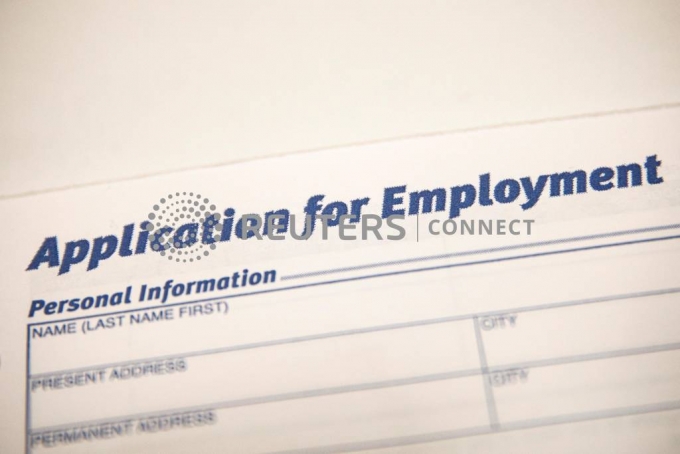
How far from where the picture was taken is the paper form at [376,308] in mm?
442

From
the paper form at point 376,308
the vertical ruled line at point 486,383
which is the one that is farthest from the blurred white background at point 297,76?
the vertical ruled line at point 486,383

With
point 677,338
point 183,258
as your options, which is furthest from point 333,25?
point 677,338

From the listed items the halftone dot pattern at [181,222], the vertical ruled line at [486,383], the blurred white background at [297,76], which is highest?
the blurred white background at [297,76]

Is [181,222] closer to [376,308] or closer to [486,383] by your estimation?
[376,308]

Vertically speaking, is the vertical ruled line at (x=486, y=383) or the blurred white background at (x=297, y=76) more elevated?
the blurred white background at (x=297, y=76)

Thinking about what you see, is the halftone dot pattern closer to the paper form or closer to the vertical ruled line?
the paper form

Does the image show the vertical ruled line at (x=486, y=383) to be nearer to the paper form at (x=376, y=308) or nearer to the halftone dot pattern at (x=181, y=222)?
the paper form at (x=376, y=308)

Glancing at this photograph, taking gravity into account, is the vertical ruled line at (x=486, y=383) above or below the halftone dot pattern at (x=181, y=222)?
below

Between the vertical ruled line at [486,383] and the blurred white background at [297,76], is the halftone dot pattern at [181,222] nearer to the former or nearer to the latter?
the blurred white background at [297,76]

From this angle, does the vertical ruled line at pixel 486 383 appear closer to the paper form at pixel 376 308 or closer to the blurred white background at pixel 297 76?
the paper form at pixel 376 308

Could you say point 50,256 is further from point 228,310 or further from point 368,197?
point 368,197

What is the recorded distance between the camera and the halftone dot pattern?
0.50m

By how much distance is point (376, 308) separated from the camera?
18.3 inches

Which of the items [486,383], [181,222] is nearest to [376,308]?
[486,383]
